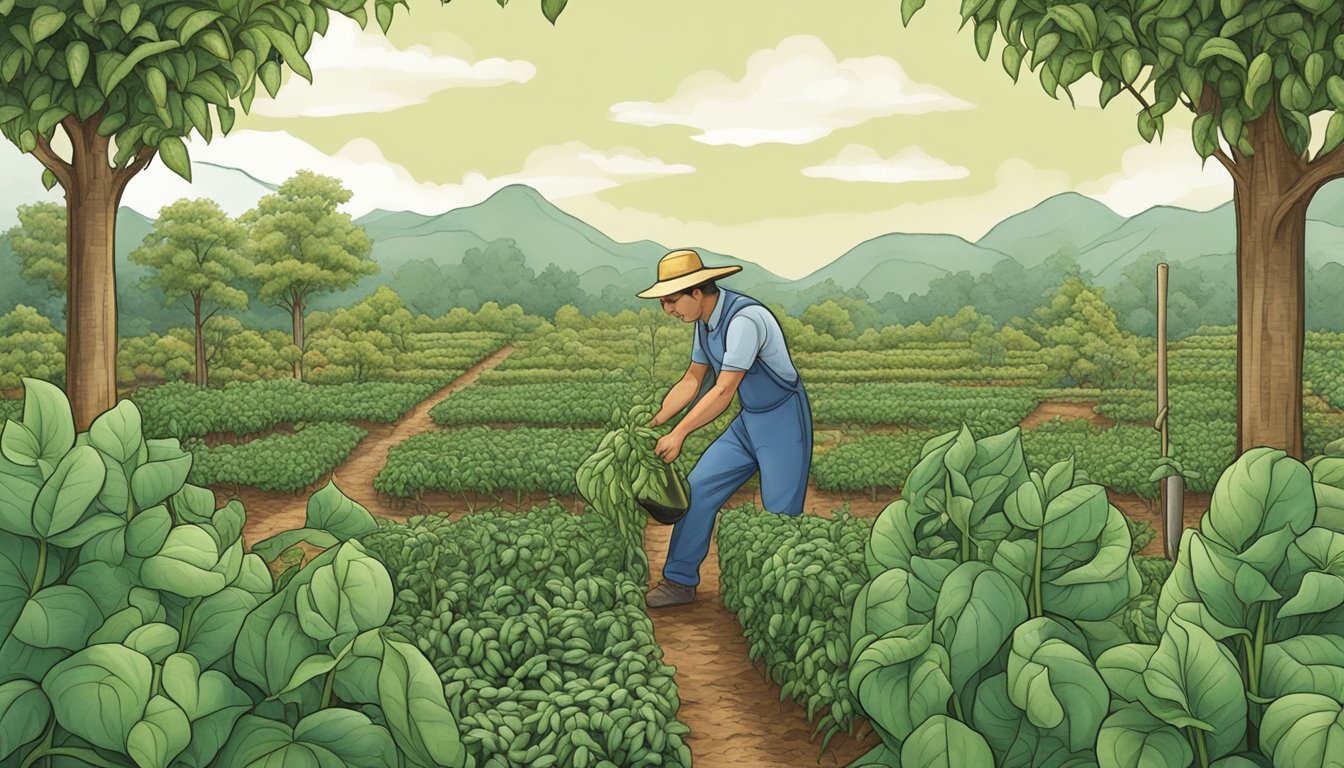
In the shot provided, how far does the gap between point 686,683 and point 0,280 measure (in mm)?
7153

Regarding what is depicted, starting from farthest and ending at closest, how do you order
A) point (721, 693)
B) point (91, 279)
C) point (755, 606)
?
1. point (91, 279)
2. point (721, 693)
3. point (755, 606)

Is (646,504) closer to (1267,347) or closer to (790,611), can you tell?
(790,611)

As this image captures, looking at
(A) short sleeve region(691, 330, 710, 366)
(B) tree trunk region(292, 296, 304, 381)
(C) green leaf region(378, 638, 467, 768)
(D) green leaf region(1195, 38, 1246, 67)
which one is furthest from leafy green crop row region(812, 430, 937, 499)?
(C) green leaf region(378, 638, 467, 768)

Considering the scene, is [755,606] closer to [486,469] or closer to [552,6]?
[552,6]

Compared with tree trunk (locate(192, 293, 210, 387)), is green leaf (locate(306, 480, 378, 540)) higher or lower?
lower

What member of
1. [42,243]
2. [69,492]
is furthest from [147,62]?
[42,243]

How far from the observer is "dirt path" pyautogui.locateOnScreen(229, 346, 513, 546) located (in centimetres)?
698

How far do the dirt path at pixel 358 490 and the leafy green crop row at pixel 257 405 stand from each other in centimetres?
26

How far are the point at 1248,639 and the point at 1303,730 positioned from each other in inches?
7.3

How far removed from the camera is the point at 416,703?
6.05 feet

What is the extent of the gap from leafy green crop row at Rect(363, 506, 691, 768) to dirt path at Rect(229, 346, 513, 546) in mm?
3171

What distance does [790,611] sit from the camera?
3.20 meters

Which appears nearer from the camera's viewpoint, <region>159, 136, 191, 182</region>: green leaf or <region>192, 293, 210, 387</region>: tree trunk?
<region>159, 136, 191, 182</region>: green leaf

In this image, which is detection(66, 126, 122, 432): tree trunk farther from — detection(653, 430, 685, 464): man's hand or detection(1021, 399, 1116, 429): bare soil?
detection(1021, 399, 1116, 429): bare soil
